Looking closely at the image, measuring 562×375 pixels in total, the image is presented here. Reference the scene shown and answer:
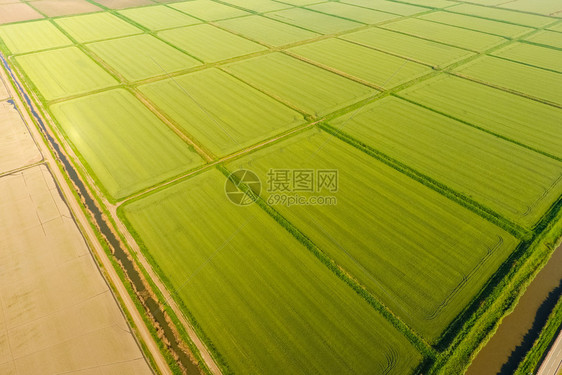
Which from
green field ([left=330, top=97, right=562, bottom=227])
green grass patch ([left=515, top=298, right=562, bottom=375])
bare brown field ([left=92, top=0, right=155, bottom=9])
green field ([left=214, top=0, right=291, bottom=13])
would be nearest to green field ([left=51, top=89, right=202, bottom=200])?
green field ([left=330, top=97, right=562, bottom=227])

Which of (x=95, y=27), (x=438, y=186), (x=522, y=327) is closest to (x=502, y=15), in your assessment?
(x=438, y=186)

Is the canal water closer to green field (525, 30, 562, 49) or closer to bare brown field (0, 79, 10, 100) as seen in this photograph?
bare brown field (0, 79, 10, 100)

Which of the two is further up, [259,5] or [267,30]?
[259,5]

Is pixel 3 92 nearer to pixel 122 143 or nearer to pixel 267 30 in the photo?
pixel 122 143

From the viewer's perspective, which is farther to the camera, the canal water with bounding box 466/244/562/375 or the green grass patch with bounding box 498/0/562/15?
the green grass patch with bounding box 498/0/562/15

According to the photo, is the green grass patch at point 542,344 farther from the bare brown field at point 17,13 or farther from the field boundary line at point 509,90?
the bare brown field at point 17,13

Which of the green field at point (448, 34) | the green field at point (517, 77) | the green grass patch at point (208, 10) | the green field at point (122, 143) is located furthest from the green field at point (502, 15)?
the green field at point (122, 143)
